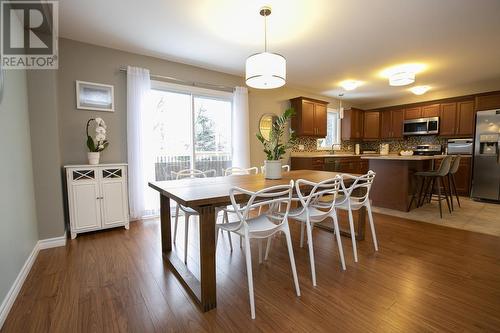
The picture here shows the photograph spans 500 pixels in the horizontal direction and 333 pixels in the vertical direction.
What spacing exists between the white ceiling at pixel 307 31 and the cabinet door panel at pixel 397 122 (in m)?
2.10

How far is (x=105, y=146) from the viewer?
10.2ft

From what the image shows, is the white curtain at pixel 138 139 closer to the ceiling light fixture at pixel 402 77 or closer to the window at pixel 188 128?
the window at pixel 188 128

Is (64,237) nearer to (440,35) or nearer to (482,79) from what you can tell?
(440,35)

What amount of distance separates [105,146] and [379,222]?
3991 mm

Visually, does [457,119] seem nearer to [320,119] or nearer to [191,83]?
[320,119]

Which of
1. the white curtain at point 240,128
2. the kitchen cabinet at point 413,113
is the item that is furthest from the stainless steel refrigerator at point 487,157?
the white curtain at point 240,128

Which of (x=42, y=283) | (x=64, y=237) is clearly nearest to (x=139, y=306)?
(x=42, y=283)

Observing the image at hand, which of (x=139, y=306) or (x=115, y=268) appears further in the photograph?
(x=115, y=268)

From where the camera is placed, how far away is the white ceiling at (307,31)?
7.57ft

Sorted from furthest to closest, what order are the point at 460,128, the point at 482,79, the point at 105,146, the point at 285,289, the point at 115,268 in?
the point at 460,128 < the point at 482,79 < the point at 105,146 < the point at 115,268 < the point at 285,289

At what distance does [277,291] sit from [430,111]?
6.30m

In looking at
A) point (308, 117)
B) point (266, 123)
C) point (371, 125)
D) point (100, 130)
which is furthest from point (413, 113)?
point (100, 130)

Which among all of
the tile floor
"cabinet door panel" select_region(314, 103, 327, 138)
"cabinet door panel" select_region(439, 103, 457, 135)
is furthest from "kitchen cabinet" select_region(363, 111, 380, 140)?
the tile floor

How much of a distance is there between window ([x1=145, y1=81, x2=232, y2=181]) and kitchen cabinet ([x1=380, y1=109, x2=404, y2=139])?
478 centimetres
